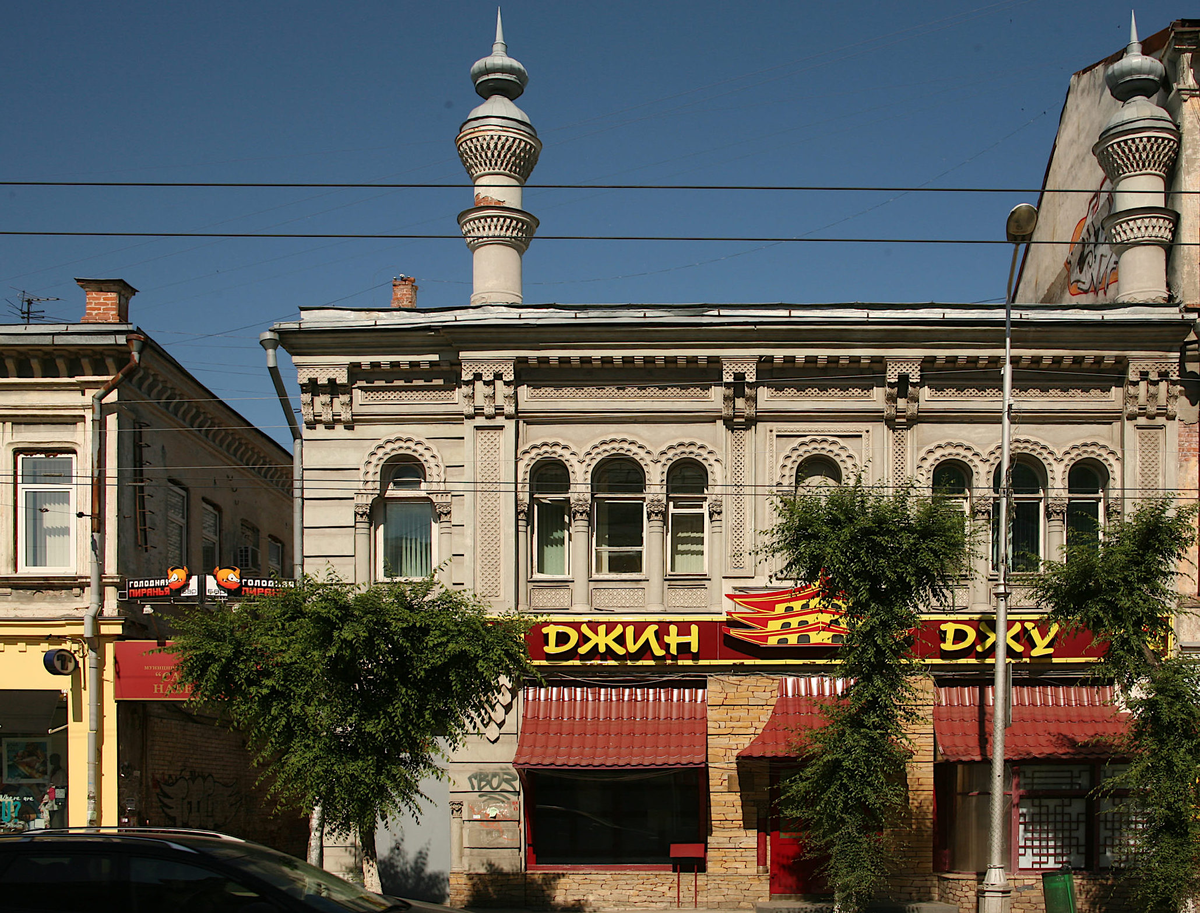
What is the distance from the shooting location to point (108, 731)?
19.7m

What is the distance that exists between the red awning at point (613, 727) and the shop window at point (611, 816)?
0.67 m

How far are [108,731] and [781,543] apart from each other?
11444mm

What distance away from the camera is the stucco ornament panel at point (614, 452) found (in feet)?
64.7

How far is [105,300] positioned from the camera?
2172 centimetres

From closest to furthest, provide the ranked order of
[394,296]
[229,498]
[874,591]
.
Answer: [874,591]
[394,296]
[229,498]

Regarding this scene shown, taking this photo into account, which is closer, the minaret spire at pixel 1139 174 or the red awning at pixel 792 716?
the red awning at pixel 792 716

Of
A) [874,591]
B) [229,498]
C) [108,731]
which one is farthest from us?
[229,498]

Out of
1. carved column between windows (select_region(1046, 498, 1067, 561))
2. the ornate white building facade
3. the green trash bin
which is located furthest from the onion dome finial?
the green trash bin

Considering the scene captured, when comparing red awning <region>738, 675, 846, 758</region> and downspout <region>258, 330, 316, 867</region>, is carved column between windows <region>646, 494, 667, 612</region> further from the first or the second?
downspout <region>258, 330, 316, 867</region>

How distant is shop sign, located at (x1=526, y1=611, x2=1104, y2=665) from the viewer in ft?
61.0

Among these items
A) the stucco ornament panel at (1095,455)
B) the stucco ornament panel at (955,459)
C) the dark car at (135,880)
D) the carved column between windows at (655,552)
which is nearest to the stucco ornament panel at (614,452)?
the carved column between windows at (655,552)

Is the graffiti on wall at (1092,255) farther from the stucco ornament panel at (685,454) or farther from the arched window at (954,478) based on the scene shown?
the stucco ornament panel at (685,454)

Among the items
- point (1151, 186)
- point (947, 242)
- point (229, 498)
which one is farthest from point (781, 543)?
point (229, 498)

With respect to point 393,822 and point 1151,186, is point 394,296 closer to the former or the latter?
point 393,822
